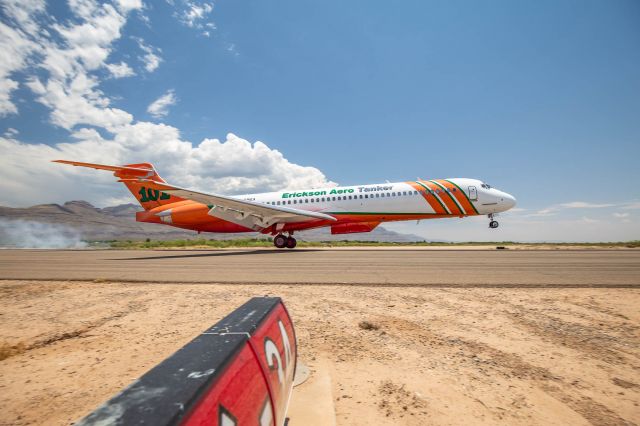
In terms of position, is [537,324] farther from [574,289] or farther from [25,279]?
[25,279]

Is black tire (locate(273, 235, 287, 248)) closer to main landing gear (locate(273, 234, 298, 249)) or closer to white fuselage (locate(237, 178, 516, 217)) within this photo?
main landing gear (locate(273, 234, 298, 249))

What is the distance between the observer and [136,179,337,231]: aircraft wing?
19.0 meters

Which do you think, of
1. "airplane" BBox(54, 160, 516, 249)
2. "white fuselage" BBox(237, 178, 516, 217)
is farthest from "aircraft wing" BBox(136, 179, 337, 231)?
"white fuselage" BBox(237, 178, 516, 217)

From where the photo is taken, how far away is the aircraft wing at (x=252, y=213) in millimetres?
19000

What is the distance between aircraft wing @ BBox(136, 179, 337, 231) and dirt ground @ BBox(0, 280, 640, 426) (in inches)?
469

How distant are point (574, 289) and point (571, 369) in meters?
4.84

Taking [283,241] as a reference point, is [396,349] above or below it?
below

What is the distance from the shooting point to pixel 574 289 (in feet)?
23.9

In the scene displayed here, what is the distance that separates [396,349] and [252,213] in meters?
17.6

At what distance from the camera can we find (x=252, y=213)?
2077cm

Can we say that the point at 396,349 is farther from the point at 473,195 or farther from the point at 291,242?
the point at 473,195

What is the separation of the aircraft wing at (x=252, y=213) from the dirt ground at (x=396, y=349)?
11920 mm

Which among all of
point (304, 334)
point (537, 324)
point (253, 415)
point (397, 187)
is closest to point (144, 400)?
point (253, 415)

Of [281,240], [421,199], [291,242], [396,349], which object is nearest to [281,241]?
[281,240]
